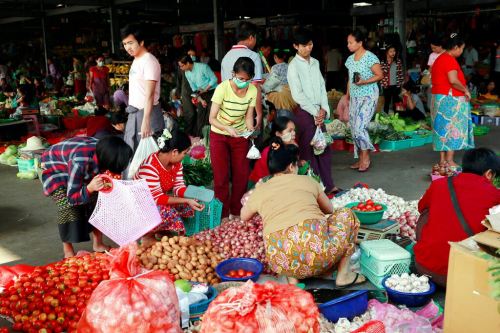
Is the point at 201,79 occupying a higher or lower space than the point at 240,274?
higher

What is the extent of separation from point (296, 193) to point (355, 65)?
131 inches

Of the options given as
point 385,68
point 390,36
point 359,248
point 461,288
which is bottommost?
point 359,248

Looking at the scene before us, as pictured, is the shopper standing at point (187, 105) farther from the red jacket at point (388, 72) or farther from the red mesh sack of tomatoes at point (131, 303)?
the red mesh sack of tomatoes at point (131, 303)

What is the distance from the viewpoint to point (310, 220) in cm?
296

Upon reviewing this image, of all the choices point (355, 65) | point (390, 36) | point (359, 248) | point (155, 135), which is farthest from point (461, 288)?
point (390, 36)

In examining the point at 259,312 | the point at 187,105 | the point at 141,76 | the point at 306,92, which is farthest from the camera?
the point at 187,105

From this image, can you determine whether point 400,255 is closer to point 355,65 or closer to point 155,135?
point 155,135

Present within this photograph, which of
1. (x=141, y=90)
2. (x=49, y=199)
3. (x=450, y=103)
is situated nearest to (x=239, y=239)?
(x=141, y=90)

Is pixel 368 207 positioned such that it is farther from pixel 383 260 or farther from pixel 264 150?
pixel 264 150

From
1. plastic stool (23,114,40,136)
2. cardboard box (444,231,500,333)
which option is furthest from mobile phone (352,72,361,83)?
plastic stool (23,114,40,136)

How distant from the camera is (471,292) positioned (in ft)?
6.77

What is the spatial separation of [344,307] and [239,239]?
3.82ft

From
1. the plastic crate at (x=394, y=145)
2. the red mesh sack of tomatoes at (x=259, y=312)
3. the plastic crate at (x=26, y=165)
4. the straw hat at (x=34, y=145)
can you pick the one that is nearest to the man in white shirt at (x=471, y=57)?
the plastic crate at (x=394, y=145)

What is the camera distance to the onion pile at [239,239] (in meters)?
3.55
